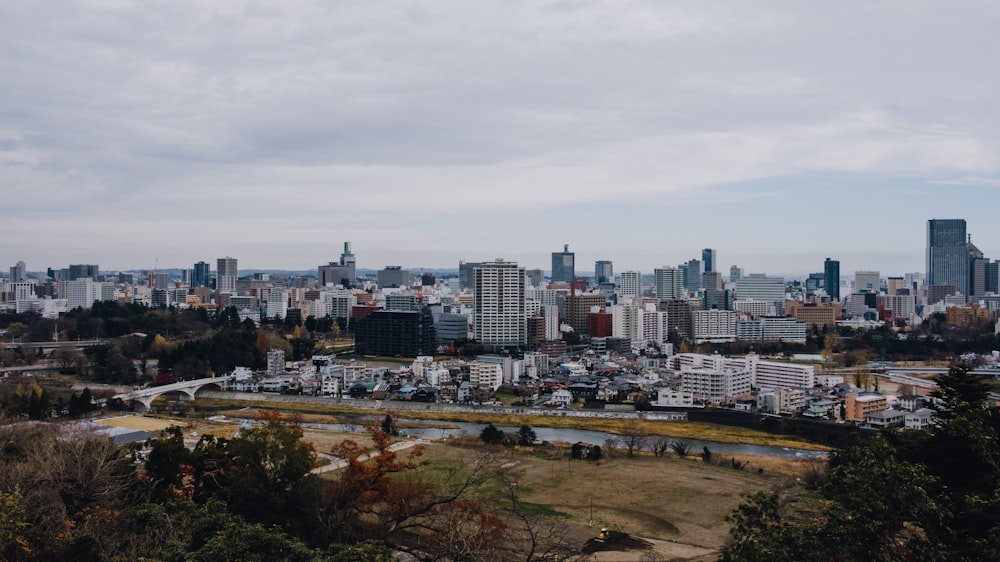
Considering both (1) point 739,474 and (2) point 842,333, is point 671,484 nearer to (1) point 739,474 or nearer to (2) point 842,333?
(1) point 739,474

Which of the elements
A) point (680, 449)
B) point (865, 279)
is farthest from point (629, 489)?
point (865, 279)

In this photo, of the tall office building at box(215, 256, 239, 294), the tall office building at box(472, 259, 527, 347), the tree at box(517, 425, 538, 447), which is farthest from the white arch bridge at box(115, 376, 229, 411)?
the tall office building at box(215, 256, 239, 294)

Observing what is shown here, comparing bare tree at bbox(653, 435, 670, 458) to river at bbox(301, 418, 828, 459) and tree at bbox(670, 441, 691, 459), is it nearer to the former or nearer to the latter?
tree at bbox(670, 441, 691, 459)

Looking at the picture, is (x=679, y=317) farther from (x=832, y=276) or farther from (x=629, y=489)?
(x=832, y=276)

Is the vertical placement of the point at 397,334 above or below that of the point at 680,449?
above

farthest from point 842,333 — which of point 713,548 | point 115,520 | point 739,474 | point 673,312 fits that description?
point 115,520

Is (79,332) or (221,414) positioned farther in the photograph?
(79,332)

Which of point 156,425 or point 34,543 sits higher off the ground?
point 34,543
